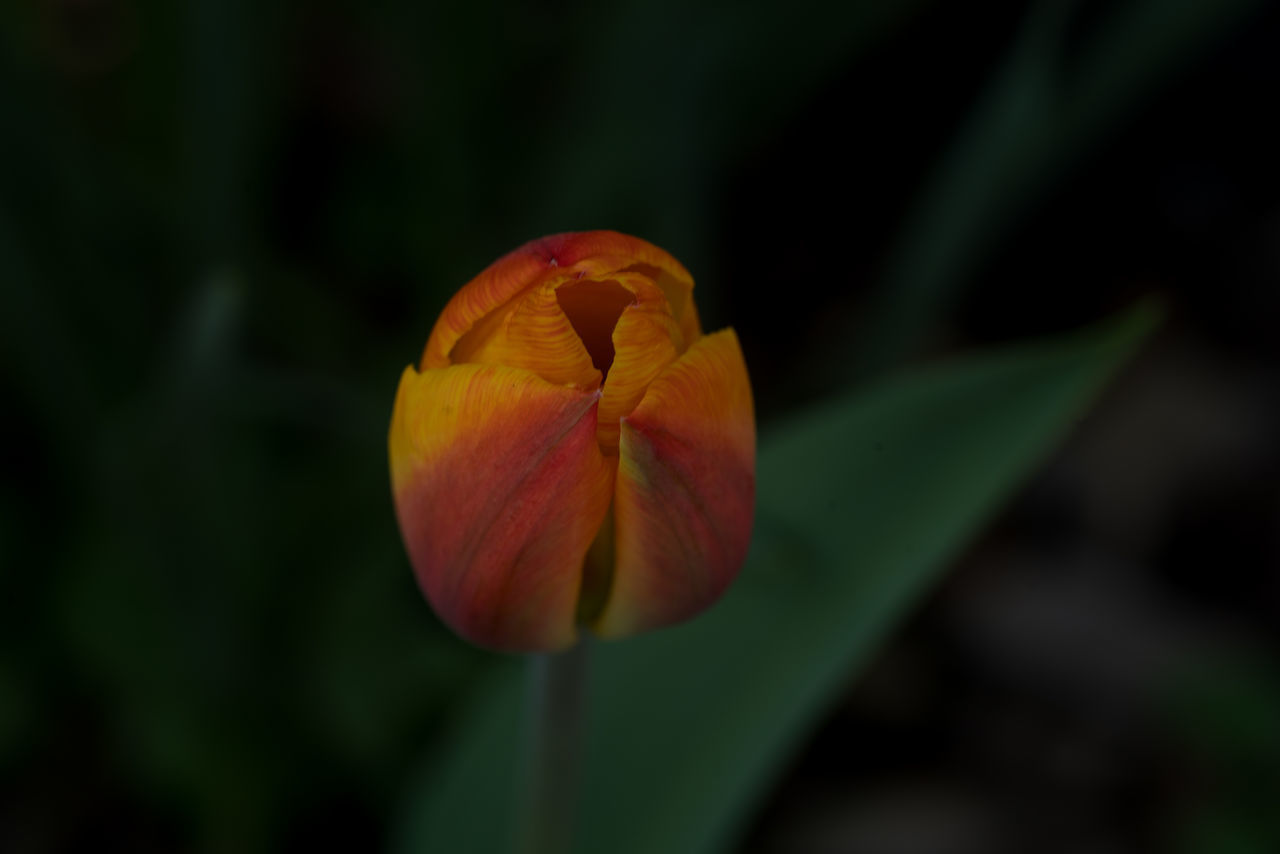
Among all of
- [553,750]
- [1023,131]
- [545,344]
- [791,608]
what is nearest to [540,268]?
[545,344]

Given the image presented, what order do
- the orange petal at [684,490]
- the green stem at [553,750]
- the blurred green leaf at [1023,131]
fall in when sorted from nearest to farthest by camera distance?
the orange petal at [684,490], the green stem at [553,750], the blurred green leaf at [1023,131]

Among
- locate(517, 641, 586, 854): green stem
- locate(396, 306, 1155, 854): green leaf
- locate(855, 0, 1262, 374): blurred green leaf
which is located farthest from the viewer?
locate(855, 0, 1262, 374): blurred green leaf

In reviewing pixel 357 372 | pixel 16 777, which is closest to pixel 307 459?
pixel 357 372

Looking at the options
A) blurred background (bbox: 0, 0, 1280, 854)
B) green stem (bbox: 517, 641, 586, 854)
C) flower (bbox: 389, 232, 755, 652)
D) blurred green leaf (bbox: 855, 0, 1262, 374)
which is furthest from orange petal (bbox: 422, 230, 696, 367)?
blurred green leaf (bbox: 855, 0, 1262, 374)

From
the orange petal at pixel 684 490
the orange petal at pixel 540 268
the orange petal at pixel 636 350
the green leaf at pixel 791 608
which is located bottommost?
the green leaf at pixel 791 608

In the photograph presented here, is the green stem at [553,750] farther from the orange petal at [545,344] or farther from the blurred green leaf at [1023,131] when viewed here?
the blurred green leaf at [1023,131]

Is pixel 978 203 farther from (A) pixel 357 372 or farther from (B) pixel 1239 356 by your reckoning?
(B) pixel 1239 356

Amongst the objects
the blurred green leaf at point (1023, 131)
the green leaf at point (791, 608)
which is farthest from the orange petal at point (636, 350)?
the blurred green leaf at point (1023, 131)

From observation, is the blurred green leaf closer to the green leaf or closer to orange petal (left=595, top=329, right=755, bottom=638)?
the green leaf
